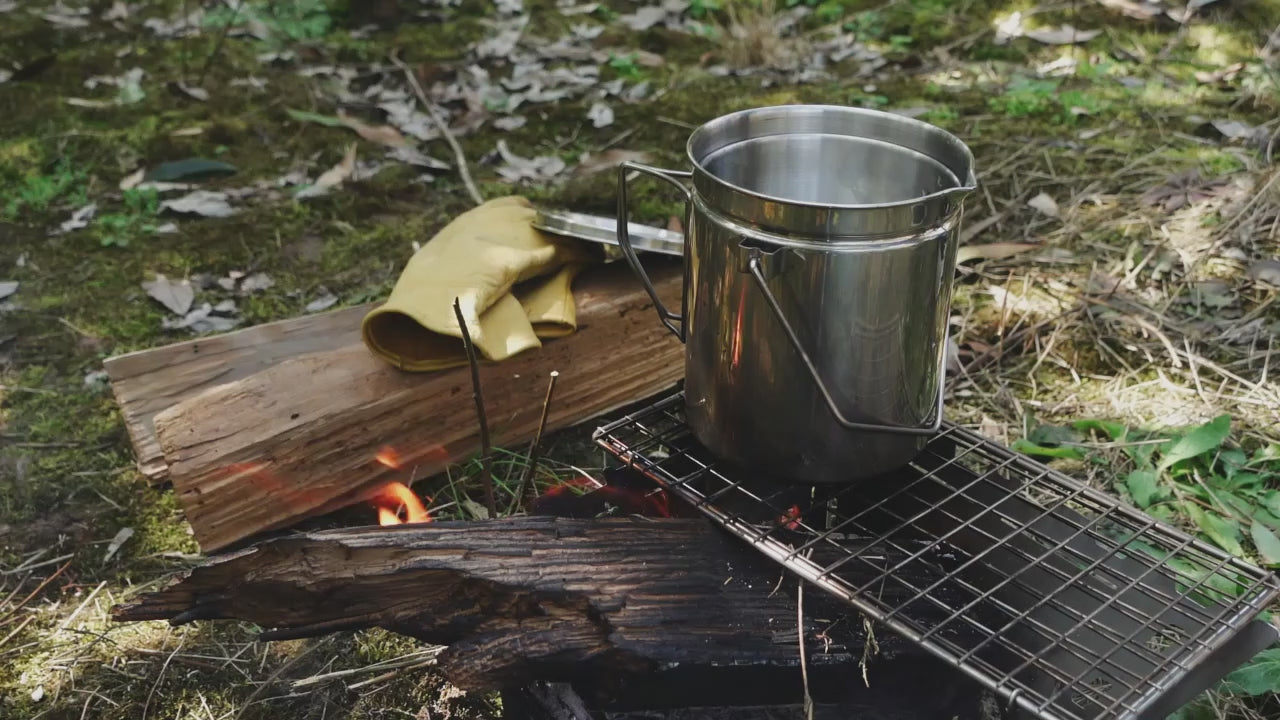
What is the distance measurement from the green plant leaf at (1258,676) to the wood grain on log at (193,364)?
8.03ft

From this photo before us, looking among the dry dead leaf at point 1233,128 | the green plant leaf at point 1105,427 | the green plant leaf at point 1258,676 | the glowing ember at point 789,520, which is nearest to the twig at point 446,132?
the green plant leaf at point 1105,427

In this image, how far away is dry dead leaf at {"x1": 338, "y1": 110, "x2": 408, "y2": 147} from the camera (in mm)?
5113

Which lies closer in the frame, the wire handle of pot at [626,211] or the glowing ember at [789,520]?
the glowing ember at [789,520]

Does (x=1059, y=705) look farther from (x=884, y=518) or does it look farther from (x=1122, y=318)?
(x=1122, y=318)

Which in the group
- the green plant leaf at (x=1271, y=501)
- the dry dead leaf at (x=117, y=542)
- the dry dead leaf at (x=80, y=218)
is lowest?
the dry dead leaf at (x=117, y=542)

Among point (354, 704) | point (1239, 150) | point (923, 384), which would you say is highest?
point (923, 384)

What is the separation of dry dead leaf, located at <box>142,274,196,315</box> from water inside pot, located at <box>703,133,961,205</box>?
2558 millimetres

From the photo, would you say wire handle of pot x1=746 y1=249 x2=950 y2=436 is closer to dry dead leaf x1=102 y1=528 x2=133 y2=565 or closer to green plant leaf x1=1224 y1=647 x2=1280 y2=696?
green plant leaf x1=1224 y1=647 x2=1280 y2=696

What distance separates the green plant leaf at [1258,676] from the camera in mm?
2084

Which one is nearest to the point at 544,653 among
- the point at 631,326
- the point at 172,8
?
the point at 631,326

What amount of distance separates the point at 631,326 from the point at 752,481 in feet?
3.55

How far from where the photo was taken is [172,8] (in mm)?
6906

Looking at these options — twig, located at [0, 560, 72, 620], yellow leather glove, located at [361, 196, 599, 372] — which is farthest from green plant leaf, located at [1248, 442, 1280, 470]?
twig, located at [0, 560, 72, 620]

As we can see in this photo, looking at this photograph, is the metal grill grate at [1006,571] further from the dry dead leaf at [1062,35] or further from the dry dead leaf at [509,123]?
the dry dead leaf at [1062,35]
